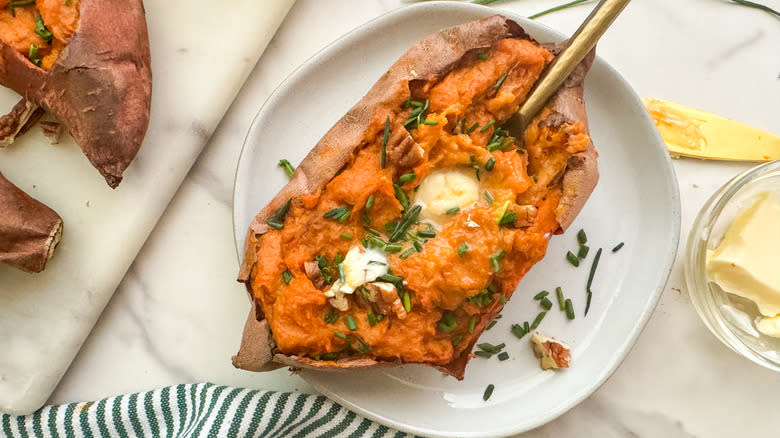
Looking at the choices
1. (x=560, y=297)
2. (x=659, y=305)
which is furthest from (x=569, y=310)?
(x=659, y=305)

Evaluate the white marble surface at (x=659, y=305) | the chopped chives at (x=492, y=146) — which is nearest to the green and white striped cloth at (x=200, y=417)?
the white marble surface at (x=659, y=305)

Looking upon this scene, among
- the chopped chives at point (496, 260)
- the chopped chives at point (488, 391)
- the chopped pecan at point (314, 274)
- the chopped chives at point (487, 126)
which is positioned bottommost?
the chopped chives at point (488, 391)

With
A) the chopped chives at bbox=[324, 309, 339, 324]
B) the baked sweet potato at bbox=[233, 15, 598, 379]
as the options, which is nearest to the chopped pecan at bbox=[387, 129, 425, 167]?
the baked sweet potato at bbox=[233, 15, 598, 379]

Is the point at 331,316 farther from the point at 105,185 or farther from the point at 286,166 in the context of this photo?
the point at 105,185

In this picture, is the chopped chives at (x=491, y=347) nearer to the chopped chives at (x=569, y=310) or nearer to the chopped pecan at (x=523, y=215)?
the chopped chives at (x=569, y=310)

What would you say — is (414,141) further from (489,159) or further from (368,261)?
(368,261)

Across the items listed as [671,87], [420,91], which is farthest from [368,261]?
[671,87]
